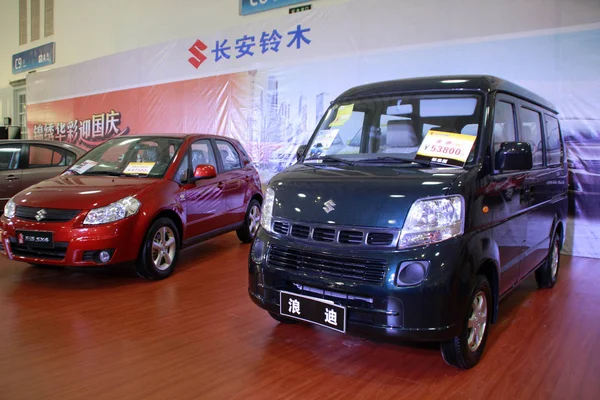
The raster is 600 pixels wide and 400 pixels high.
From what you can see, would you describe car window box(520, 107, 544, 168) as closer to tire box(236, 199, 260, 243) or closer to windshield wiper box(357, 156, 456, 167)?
windshield wiper box(357, 156, 456, 167)

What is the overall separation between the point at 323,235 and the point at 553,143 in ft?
8.68

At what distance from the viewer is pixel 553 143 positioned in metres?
3.86

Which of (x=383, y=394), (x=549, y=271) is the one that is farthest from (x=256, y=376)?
(x=549, y=271)

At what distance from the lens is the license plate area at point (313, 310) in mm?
2240

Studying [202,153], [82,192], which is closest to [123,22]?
[202,153]

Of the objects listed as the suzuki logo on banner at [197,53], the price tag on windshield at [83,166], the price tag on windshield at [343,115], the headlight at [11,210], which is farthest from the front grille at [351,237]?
the suzuki logo on banner at [197,53]

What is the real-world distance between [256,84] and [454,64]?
3439mm

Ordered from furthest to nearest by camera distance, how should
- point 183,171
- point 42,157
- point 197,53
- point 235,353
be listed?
point 197,53 → point 42,157 → point 183,171 → point 235,353

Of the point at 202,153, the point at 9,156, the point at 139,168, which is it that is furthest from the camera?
the point at 9,156

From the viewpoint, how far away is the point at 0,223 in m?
3.92

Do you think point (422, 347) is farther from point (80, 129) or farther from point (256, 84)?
point (80, 129)

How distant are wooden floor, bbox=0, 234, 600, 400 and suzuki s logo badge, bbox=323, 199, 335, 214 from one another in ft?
2.91

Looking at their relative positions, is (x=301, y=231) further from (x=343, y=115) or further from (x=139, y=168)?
(x=139, y=168)

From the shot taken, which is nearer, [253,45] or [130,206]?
[130,206]
